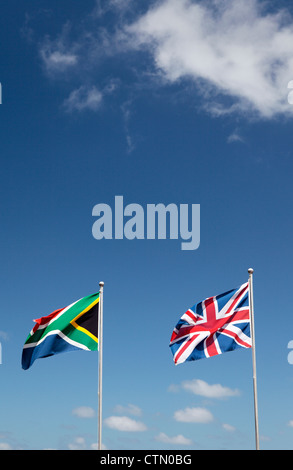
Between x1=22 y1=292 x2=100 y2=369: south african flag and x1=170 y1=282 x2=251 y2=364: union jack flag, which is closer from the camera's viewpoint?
x1=170 y1=282 x2=251 y2=364: union jack flag

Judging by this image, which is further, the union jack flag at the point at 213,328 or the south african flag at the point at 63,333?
the south african flag at the point at 63,333

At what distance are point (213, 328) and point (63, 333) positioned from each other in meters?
8.18

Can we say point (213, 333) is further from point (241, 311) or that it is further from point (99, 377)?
point (99, 377)

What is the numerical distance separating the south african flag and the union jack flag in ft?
15.5

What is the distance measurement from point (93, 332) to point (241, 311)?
825cm

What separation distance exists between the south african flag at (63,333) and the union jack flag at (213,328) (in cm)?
472

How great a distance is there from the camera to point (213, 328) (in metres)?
33.8

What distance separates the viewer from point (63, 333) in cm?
3462

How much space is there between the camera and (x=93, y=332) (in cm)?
3519

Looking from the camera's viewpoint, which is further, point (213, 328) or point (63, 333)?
point (63, 333)

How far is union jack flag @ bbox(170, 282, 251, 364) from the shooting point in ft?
110

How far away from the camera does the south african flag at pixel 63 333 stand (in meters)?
34.5
